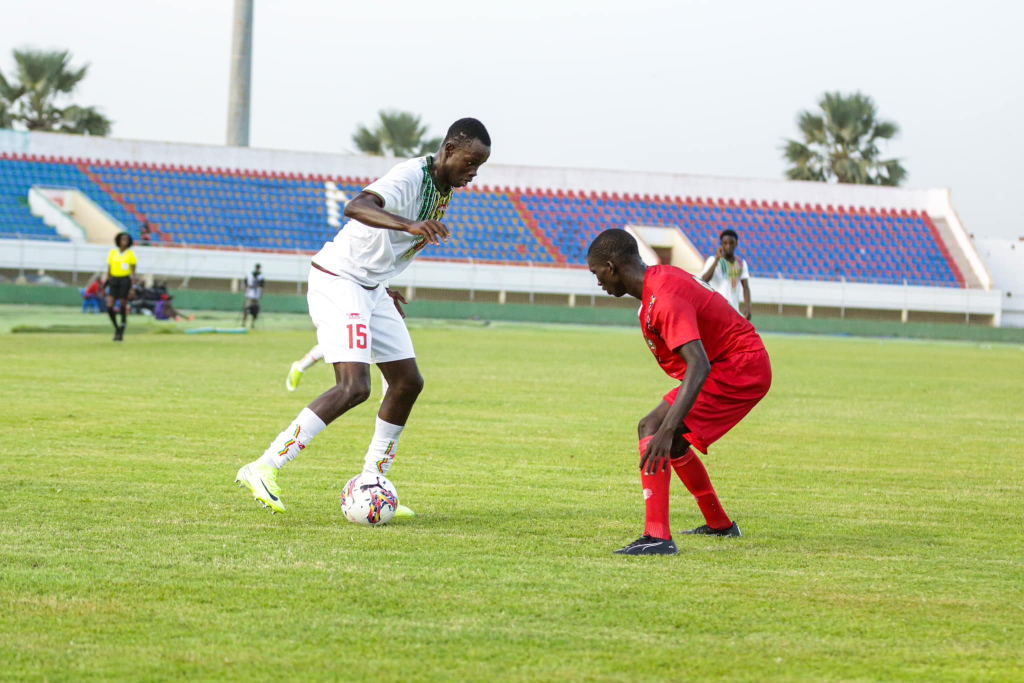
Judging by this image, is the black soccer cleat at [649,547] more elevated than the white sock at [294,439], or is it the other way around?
the white sock at [294,439]

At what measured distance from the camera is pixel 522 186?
48.8 m

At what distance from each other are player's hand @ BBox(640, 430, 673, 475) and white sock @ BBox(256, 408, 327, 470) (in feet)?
5.79

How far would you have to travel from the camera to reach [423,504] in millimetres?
6164

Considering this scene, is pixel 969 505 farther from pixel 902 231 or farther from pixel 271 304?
pixel 902 231

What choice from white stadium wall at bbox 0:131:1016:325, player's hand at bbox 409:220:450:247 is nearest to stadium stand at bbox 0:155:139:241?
white stadium wall at bbox 0:131:1016:325

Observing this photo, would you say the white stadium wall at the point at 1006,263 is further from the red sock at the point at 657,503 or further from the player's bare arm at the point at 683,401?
the player's bare arm at the point at 683,401

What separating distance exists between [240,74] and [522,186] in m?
13.1

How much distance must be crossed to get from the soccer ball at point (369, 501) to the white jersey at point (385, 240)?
107 cm

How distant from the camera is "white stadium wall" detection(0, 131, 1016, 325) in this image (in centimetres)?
3888

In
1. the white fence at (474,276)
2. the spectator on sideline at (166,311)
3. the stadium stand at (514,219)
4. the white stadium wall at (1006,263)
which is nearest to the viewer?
the spectator on sideline at (166,311)

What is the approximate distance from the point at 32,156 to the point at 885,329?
35392 millimetres

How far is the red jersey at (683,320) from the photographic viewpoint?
4777mm

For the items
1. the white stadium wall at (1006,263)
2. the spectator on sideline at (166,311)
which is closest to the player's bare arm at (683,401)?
the spectator on sideline at (166,311)

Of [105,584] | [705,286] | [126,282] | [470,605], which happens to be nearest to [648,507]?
[705,286]
